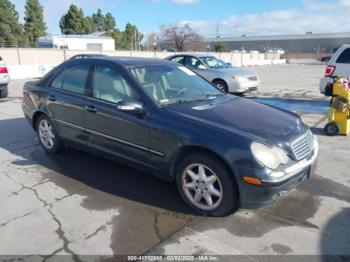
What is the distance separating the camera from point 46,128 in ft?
17.0

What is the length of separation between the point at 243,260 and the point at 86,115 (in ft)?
8.85

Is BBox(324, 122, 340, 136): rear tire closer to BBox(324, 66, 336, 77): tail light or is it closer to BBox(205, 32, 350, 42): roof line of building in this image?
BBox(324, 66, 336, 77): tail light

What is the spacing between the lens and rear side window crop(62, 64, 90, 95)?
4.44 metres

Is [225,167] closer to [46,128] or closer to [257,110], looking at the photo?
[257,110]

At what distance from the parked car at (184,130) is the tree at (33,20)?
169ft

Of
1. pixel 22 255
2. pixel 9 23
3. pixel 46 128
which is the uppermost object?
pixel 9 23

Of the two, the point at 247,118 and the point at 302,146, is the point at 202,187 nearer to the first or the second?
the point at 247,118

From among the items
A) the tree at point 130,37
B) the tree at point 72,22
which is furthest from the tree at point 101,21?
the tree at point 72,22

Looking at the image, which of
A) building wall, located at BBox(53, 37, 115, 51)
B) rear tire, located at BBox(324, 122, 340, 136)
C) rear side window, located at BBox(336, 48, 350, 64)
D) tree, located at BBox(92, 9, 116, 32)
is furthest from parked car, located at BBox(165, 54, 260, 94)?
tree, located at BBox(92, 9, 116, 32)

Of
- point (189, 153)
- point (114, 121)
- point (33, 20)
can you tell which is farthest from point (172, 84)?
point (33, 20)

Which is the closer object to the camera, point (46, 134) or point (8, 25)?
point (46, 134)

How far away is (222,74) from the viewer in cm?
1068

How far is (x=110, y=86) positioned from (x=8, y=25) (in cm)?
4746

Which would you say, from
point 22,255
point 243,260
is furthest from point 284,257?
point 22,255
